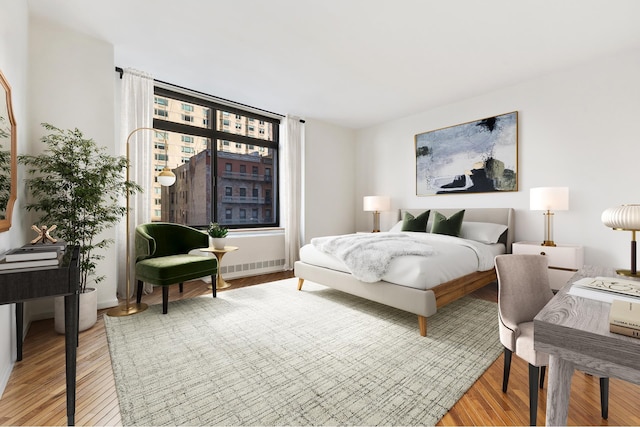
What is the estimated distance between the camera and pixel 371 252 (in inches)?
108

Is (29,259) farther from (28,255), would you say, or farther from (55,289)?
(55,289)

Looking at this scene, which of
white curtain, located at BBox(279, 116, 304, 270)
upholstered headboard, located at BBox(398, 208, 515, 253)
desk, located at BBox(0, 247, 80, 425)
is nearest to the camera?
desk, located at BBox(0, 247, 80, 425)

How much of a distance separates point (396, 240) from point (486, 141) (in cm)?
230

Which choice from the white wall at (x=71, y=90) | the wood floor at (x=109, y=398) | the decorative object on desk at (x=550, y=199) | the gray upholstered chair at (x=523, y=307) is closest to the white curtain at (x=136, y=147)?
the white wall at (x=71, y=90)

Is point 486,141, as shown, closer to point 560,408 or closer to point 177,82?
point 560,408

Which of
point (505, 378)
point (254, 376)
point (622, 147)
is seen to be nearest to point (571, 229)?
point (622, 147)

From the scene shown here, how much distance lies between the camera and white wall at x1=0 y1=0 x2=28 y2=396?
1696 millimetres

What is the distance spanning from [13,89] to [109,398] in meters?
2.16

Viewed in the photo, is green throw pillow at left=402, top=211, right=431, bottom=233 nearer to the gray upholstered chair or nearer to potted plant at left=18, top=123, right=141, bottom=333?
the gray upholstered chair

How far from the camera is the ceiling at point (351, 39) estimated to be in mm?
2436

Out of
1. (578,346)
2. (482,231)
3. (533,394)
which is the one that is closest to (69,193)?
(578,346)

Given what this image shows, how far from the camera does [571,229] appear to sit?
3461 mm

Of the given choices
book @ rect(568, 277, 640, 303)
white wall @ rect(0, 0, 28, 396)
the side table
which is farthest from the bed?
white wall @ rect(0, 0, 28, 396)

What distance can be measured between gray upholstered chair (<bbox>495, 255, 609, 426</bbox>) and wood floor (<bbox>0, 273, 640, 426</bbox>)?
111 mm
